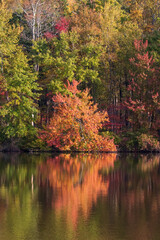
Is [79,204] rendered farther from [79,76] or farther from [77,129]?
[79,76]

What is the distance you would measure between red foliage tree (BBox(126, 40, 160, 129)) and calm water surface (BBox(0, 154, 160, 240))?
16.6 m

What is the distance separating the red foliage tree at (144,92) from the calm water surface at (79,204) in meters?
16.6

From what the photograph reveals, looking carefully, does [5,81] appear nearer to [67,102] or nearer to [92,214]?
[67,102]

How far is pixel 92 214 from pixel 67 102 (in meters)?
27.4

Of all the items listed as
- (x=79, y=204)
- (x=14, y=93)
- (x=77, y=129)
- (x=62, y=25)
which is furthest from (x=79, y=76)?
(x=79, y=204)

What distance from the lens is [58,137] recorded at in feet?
130

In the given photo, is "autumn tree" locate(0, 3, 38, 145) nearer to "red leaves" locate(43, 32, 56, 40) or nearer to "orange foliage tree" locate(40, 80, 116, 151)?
"orange foliage tree" locate(40, 80, 116, 151)

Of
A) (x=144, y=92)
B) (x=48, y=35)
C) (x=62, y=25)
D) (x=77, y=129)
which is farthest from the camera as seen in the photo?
(x=62, y=25)

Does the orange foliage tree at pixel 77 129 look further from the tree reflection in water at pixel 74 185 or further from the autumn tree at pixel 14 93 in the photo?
the tree reflection in water at pixel 74 185

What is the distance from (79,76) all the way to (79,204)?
32.0 metres

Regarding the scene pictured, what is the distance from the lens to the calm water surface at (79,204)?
1043 centimetres

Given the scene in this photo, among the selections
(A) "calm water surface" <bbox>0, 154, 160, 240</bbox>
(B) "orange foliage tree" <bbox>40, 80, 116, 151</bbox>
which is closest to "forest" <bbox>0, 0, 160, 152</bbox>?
(B) "orange foliage tree" <bbox>40, 80, 116, 151</bbox>

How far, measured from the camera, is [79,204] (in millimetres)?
14180

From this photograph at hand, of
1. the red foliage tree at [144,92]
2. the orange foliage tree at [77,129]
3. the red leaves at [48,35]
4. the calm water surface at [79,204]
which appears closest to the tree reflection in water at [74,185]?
the calm water surface at [79,204]
